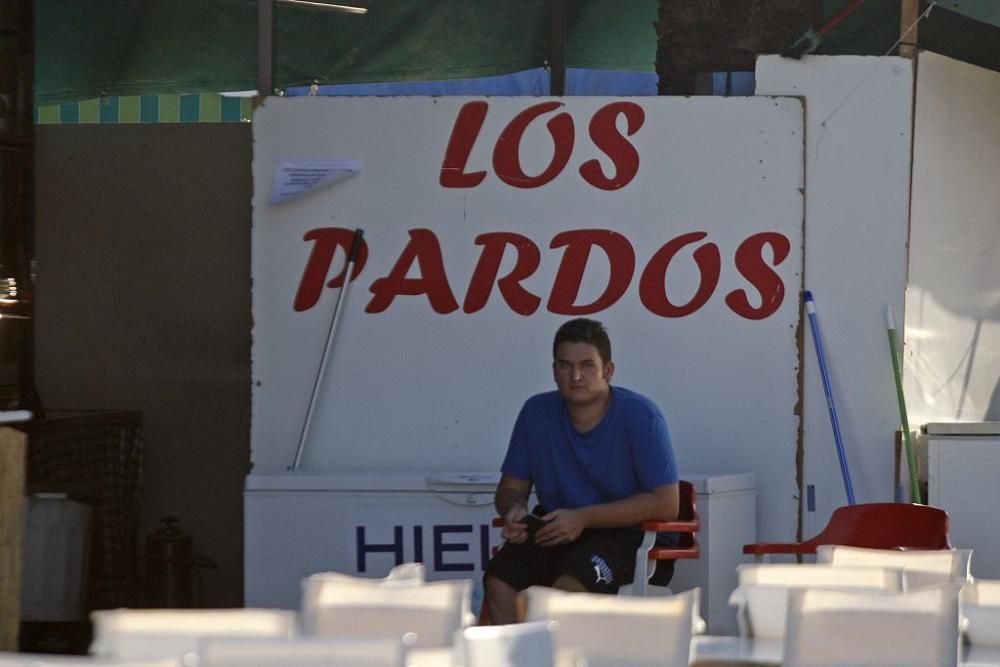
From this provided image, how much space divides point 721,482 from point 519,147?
1622 millimetres

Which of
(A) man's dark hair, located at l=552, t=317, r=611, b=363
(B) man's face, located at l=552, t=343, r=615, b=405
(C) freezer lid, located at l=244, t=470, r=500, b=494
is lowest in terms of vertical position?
(C) freezer lid, located at l=244, t=470, r=500, b=494

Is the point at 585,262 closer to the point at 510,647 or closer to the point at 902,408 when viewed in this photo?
the point at 902,408

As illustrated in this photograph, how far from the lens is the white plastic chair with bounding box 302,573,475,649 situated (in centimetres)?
349

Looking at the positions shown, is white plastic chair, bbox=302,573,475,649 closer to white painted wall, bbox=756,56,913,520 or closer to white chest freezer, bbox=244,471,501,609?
white chest freezer, bbox=244,471,501,609

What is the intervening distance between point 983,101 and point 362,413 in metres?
3.12

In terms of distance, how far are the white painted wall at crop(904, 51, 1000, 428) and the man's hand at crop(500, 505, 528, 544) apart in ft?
7.93

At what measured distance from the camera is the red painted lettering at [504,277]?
6.81m

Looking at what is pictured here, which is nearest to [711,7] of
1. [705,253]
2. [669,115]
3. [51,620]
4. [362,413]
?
[669,115]

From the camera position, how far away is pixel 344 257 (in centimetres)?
682

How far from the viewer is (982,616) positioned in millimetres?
3824

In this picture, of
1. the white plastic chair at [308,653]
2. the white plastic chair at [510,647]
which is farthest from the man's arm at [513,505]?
the white plastic chair at [308,653]

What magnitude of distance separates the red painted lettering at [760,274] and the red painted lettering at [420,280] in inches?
46.1

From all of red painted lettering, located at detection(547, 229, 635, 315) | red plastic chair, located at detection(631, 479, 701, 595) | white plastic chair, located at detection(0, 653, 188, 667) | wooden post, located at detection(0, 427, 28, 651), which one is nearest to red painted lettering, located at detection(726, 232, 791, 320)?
red painted lettering, located at detection(547, 229, 635, 315)

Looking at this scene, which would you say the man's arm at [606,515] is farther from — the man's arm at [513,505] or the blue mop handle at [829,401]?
the blue mop handle at [829,401]
